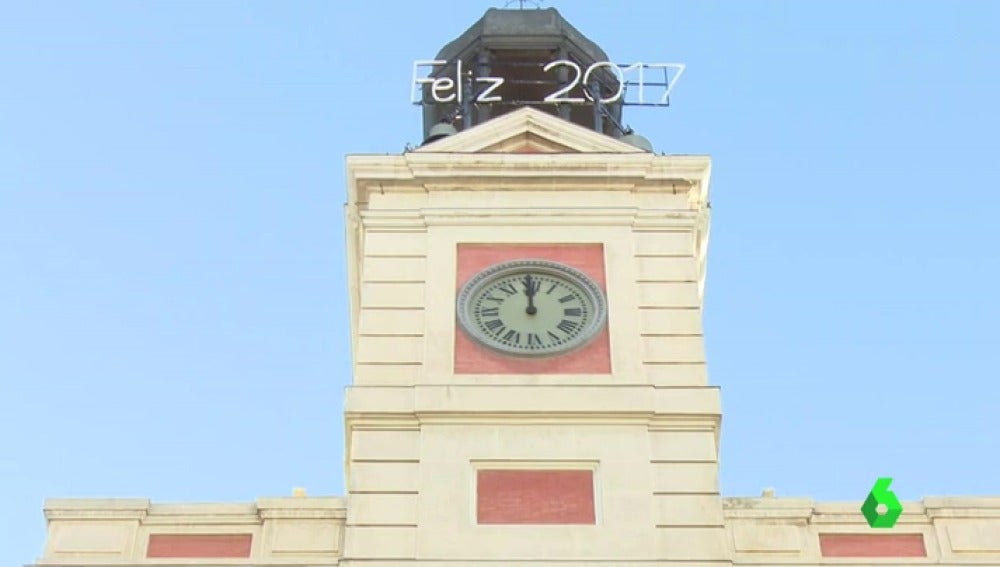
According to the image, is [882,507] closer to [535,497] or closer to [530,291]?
[535,497]

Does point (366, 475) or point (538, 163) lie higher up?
point (538, 163)

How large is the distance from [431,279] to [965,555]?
7.38m

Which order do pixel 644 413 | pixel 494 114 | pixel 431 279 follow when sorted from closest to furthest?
1. pixel 644 413
2. pixel 431 279
3. pixel 494 114

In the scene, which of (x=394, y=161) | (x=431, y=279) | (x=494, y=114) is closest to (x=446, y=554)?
(x=431, y=279)

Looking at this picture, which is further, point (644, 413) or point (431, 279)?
point (431, 279)

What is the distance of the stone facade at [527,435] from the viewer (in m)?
20.6

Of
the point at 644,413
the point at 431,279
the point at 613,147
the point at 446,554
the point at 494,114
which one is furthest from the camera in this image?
the point at 494,114

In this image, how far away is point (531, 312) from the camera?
23281mm

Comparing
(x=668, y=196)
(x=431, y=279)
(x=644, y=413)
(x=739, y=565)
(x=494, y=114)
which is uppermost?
(x=494, y=114)

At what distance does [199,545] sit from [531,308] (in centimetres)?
518

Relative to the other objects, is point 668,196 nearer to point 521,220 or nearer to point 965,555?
point 521,220

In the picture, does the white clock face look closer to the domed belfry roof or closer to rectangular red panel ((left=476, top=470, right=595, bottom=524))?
rectangular red panel ((left=476, top=470, right=595, bottom=524))

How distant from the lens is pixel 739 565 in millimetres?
20438

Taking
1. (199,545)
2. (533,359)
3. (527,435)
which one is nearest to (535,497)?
(527,435)
